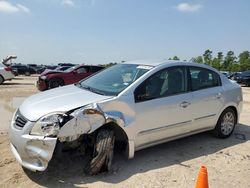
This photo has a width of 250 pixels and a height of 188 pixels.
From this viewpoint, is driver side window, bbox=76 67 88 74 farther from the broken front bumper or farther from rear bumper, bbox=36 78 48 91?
the broken front bumper

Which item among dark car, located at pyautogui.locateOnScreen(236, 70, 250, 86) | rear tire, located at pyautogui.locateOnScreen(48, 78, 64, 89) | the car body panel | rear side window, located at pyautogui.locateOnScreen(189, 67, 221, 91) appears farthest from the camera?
dark car, located at pyautogui.locateOnScreen(236, 70, 250, 86)

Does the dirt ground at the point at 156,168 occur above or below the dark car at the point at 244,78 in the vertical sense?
above

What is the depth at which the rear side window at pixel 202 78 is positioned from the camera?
5.44 meters

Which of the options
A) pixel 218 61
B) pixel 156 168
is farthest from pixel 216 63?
pixel 156 168

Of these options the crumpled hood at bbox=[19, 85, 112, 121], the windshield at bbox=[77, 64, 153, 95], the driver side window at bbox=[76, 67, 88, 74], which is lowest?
the driver side window at bbox=[76, 67, 88, 74]

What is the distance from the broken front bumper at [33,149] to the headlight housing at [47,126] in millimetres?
58

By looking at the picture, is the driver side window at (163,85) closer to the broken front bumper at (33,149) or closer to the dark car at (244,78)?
the broken front bumper at (33,149)

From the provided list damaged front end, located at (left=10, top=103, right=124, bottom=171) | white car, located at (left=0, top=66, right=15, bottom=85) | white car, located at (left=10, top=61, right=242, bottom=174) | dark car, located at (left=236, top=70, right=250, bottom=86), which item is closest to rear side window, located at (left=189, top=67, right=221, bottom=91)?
white car, located at (left=10, top=61, right=242, bottom=174)

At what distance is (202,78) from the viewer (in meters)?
5.69

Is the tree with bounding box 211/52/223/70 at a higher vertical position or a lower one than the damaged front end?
lower

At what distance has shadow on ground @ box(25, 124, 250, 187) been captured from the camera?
3992 millimetres

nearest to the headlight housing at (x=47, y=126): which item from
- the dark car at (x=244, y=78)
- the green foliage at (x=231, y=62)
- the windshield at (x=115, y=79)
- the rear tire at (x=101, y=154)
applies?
the rear tire at (x=101, y=154)

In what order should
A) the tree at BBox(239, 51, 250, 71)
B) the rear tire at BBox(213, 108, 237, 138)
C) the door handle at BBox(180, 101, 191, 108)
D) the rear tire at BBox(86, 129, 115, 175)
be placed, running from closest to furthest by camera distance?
the rear tire at BBox(86, 129, 115, 175) → the door handle at BBox(180, 101, 191, 108) → the rear tire at BBox(213, 108, 237, 138) → the tree at BBox(239, 51, 250, 71)

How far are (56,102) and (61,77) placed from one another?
1190 cm
